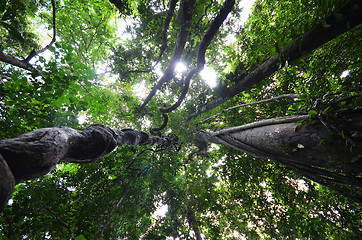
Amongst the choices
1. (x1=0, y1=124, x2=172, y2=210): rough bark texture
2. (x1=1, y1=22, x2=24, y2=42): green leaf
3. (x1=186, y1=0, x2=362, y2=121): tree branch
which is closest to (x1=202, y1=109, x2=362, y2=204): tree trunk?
(x1=186, y1=0, x2=362, y2=121): tree branch

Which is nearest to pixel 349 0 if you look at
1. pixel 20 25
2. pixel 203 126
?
pixel 203 126

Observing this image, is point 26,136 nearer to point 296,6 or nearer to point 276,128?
point 276,128

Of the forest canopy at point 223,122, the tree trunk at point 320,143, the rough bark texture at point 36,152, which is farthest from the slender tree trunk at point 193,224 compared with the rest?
the rough bark texture at point 36,152

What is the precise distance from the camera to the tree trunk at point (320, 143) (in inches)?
52.4

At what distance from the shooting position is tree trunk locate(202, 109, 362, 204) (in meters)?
1.33

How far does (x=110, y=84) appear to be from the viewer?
33.7ft

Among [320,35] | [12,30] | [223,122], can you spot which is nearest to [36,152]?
[12,30]

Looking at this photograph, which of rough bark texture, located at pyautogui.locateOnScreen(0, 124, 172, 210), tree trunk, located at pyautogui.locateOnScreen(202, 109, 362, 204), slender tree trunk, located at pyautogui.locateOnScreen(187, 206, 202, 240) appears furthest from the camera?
slender tree trunk, located at pyautogui.locateOnScreen(187, 206, 202, 240)

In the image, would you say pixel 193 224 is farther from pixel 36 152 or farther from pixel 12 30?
pixel 12 30

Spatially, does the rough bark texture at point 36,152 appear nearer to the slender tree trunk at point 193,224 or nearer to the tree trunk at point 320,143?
the tree trunk at point 320,143

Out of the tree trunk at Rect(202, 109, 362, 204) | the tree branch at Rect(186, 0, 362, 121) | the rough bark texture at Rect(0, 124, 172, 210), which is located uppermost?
the tree branch at Rect(186, 0, 362, 121)

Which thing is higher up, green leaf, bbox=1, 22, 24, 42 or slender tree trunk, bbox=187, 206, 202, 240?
green leaf, bbox=1, 22, 24, 42

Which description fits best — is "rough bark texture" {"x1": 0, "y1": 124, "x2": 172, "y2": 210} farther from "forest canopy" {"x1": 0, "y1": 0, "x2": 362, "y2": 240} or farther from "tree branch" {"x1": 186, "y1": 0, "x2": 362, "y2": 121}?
"tree branch" {"x1": 186, "y1": 0, "x2": 362, "y2": 121}

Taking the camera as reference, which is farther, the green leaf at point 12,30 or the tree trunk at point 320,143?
the tree trunk at point 320,143
